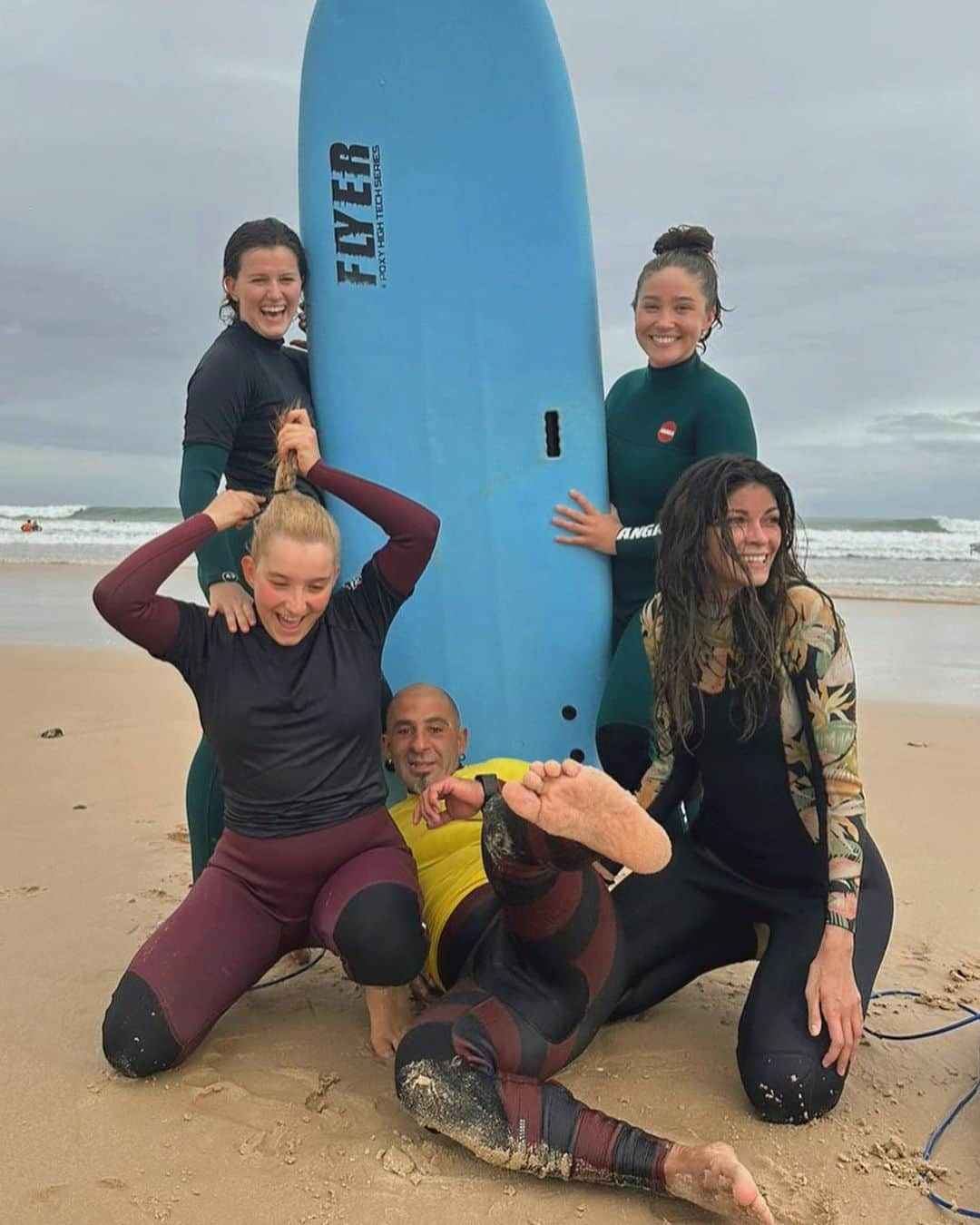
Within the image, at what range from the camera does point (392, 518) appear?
2365 millimetres

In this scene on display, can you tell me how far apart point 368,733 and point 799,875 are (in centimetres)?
96

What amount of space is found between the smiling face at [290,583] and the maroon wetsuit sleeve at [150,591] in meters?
0.15

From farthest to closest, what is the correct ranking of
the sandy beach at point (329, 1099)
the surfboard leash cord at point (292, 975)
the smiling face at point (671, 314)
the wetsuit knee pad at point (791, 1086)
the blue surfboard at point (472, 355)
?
the blue surfboard at point (472, 355) → the smiling face at point (671, 314) → the surfboard leash cord at point (292, 975) → the wetsuit knee pad at point (791, 1086) → the sandy beach at point (329, 1099)

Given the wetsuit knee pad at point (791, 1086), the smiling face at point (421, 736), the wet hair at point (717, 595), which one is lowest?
the wetsuit knee pad at point (791, 1086)

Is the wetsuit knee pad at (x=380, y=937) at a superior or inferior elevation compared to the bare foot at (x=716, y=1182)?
superior

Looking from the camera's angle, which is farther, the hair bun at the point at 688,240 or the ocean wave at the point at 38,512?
the ocean wave at the point at 38,512

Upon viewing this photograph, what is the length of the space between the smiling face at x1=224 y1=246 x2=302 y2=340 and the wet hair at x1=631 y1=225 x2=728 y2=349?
0.93 metres

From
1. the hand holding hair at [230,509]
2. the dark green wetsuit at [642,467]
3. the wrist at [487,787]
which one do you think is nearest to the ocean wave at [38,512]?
the dark green wetsuit at [642,467]

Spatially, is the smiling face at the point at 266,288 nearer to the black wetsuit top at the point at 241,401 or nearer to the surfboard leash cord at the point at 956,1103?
the black wetsuit top at the point at 241,401

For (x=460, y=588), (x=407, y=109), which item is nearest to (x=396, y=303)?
(x=407, y=109)

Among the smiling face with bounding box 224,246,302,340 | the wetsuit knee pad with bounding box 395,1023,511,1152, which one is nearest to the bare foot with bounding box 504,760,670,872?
the wetsuit knee pad with bounding box 395,1023,511,1152

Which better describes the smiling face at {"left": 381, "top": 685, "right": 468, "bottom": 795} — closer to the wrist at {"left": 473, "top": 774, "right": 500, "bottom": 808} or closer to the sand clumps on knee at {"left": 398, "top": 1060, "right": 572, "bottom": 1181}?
the wrist at {"left": 473, "top": 774, "right": 500, "bottom": 808}

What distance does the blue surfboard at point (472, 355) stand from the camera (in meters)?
3.26

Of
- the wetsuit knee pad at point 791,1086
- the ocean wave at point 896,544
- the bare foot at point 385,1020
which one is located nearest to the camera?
the wetsuit knee pad at point 791,1086
